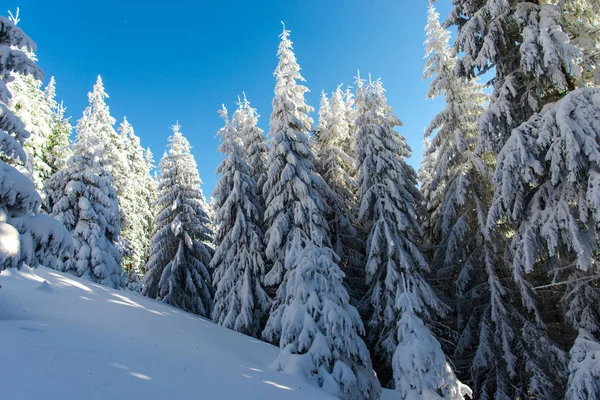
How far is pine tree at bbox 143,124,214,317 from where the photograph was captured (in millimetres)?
21203

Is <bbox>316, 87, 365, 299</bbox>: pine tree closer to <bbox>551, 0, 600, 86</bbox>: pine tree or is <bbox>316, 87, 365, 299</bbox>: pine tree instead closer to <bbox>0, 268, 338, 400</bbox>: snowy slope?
<bbox>0, 268, 338, 400</bbox>: snowy slope

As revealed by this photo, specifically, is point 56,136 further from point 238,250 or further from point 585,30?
point 585,30

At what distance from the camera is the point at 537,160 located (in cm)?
684

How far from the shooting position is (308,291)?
10.2m

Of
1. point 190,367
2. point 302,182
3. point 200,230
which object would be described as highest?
point 302,182

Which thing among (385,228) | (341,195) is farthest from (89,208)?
(385,228)

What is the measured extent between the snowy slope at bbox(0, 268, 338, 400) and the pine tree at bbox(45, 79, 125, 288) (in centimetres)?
609

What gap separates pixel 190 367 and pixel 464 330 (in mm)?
10998

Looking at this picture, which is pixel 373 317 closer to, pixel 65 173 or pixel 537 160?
pixel 537 160

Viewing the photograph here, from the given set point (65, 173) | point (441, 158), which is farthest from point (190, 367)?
point (65, 173)

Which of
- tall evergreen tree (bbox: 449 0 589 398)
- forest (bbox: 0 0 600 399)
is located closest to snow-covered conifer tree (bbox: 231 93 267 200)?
forest (bbox: 0 0 600 399)

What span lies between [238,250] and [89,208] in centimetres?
913

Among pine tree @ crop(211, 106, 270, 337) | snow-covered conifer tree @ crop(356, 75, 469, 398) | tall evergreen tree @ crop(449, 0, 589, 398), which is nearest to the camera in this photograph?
tall evergreen tree @ crop(449, 0, 589, 398)

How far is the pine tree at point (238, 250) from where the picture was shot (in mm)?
16766
